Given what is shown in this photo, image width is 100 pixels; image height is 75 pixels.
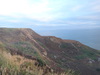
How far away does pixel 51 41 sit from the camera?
26.2 m

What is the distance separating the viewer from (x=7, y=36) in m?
21.3

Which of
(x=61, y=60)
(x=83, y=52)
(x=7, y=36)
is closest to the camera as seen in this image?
(x=61, y=60)

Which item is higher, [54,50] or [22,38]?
[22,38]

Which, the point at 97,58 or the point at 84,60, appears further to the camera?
the point at 97,58

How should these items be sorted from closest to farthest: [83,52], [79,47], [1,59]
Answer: [1,59]
[83,52]
[79,47]

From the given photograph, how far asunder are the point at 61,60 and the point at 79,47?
801cm

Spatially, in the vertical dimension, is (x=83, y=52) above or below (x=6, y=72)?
below

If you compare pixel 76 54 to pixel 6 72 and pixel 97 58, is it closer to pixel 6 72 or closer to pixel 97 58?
pixel 97 58

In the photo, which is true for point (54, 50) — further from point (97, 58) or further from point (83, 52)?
point (97, 58)

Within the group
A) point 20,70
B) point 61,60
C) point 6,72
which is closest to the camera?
point 6,72

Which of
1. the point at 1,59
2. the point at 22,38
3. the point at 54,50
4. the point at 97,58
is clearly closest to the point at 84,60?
the point at 97,58

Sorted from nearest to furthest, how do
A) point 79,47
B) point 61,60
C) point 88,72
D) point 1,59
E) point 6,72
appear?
point 6,72 → point 1,59 → point 88,72 → point 61,60 → point 79,47

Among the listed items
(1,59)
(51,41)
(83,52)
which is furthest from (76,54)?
(1,59)

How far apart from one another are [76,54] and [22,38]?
297 inches
